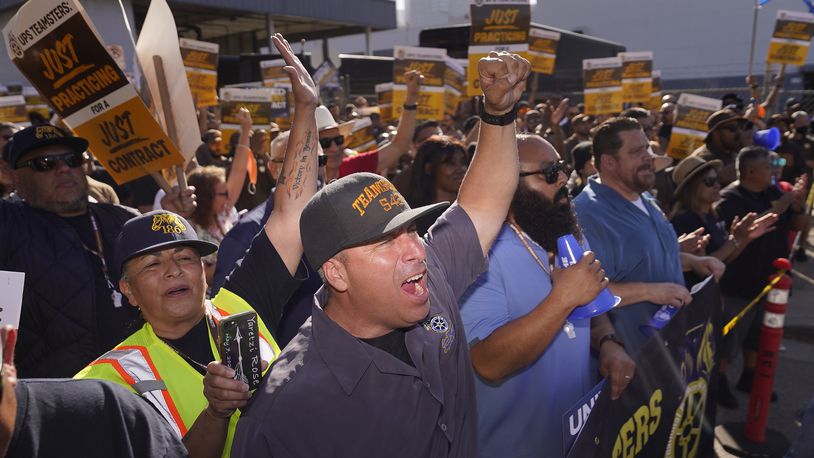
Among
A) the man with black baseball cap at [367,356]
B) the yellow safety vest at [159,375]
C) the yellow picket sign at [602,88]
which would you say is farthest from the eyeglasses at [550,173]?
the yellow picket sign at [602,88]

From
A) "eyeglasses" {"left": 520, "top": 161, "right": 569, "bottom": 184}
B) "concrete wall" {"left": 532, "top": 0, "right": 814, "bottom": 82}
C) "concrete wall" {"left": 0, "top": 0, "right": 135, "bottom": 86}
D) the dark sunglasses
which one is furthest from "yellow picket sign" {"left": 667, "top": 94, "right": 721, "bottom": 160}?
"concrete wall" {"left": 532, "top": 0, "right": 814, "bottom": 82}

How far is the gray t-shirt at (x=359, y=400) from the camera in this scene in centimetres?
161

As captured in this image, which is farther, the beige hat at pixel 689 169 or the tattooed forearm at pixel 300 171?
the beige hat at pixel 689 169

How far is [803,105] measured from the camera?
13.8 m

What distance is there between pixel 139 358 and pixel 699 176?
429 centimetres

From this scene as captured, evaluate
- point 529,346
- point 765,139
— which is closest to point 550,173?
point 529,346

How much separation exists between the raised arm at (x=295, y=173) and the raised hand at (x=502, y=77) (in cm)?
77

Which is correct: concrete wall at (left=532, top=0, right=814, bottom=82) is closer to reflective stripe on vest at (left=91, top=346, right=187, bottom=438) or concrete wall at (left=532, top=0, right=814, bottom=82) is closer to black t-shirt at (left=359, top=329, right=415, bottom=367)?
black t-shirt at (left=359, top=329, right=415, bottom=367)

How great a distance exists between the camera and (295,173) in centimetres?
265

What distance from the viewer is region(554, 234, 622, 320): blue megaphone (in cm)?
235

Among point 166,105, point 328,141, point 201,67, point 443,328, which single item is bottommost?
point 443,328

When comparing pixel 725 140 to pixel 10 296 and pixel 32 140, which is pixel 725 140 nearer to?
pixel 32 140

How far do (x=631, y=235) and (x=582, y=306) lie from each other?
1.35 meters

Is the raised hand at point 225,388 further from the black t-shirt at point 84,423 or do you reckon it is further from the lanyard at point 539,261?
the lanyard at point 539,261
